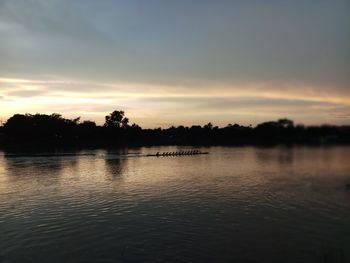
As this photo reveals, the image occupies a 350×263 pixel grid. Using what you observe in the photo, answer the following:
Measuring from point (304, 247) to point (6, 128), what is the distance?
166 meters

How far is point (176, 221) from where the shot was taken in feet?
83.2

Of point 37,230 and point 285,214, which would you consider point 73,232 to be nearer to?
point 37,230

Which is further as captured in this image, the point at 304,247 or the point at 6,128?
the point at 6,128

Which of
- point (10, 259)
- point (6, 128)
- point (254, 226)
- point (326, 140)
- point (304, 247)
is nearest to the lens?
point (326, 140)

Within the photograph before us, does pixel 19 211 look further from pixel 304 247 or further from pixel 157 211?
pixel 304 247

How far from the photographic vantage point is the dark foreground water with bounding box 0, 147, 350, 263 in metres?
19.2

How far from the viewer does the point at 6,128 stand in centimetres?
16612

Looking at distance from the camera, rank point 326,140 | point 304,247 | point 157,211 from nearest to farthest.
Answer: point 326,140 < point 304,247 < point 157,211

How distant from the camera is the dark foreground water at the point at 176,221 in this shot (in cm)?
1916

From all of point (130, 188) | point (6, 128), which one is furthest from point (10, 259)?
point (6, 128)

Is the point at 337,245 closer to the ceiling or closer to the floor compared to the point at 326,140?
closer to the floor

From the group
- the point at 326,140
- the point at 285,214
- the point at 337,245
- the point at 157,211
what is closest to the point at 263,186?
the point at 285,214

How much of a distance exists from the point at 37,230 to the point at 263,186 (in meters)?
25.6

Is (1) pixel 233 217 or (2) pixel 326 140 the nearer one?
(2) pixel 326 140
